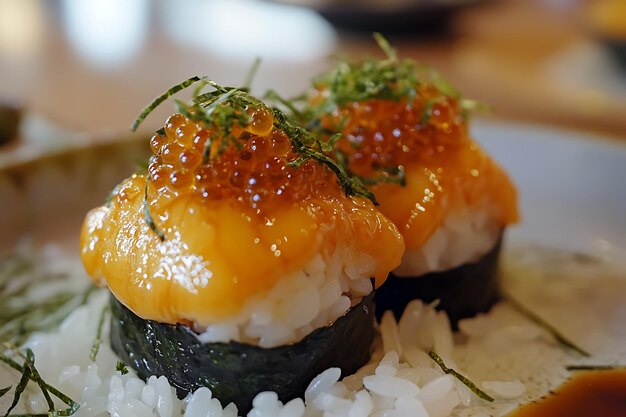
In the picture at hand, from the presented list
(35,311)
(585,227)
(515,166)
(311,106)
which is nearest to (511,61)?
(515,166)

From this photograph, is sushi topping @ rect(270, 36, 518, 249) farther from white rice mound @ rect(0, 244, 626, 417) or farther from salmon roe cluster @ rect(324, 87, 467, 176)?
white rice mound @ rect(0, 244, 626, 417)

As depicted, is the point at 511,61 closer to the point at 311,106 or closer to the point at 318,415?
the point at 311,106

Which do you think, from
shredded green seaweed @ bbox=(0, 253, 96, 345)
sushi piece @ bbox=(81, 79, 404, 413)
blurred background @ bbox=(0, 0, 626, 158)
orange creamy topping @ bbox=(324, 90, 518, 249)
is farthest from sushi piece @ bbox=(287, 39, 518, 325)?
blurred background @ bbox=(0, 0, 626, 158)

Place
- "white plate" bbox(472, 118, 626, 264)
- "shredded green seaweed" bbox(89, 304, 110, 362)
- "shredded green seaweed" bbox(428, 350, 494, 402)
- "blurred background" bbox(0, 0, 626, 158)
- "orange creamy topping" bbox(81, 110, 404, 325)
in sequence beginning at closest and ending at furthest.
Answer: "orange creamy topping" bbox(81, 110, 404, 325) < "shredded green seaweed" bbox(428, 350, 494, 402) < "shredded green seaweed" bbox(89, 304, 110, 362) < "white plate" bbox(472, 118, 626, 264) < "blurred background" bbox(0, 0, 626, 158)

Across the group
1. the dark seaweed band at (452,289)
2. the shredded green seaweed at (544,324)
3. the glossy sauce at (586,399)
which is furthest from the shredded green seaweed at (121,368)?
the shredded green seaweed at (544,324)

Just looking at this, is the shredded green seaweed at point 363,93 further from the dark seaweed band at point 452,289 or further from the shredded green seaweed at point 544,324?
the shredded green seaweed at point 544,324

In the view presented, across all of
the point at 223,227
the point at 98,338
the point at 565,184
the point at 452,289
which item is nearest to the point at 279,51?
the point at 565,184

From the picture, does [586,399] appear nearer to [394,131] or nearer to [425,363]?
[425,363]

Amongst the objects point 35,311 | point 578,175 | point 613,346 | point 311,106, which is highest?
point 311,106
